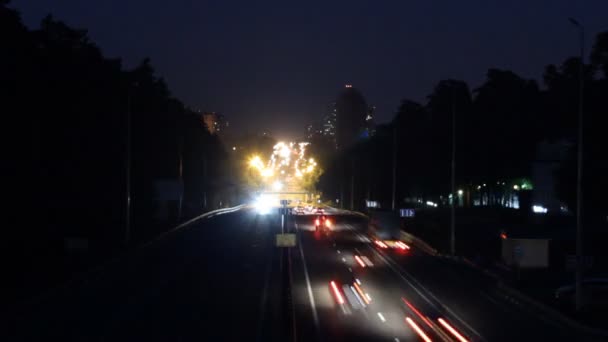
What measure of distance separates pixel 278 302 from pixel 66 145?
136 ft

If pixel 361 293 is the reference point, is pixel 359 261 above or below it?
above

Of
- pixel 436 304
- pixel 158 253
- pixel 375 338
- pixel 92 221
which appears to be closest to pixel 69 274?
pixel 158 253

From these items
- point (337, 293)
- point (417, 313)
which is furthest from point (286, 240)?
point (417, 313)

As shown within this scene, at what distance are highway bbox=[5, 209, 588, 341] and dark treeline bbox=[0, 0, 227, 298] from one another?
9.22 m

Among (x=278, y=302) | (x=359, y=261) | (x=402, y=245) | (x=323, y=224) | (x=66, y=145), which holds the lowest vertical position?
(x=278, y=302)

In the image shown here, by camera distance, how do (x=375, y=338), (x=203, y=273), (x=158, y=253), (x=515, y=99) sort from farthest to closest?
(x=515, y=99), (x=158, y=253), (x=203, y=273), (x=375, y=338)

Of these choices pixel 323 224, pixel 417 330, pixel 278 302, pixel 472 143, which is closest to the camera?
pixel 417 330

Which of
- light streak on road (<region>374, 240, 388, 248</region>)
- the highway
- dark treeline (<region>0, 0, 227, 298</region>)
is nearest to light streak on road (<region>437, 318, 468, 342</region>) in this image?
the highway

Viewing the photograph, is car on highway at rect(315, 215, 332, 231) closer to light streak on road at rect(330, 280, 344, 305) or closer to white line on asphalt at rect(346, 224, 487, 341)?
white line on asphalt at rect(346, 224, 487, 341)

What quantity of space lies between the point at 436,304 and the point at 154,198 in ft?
210

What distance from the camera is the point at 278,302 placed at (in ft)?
110

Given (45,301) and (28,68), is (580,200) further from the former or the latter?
(28,68)

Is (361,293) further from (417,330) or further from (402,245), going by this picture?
(402,245)

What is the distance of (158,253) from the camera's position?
56.0 m
